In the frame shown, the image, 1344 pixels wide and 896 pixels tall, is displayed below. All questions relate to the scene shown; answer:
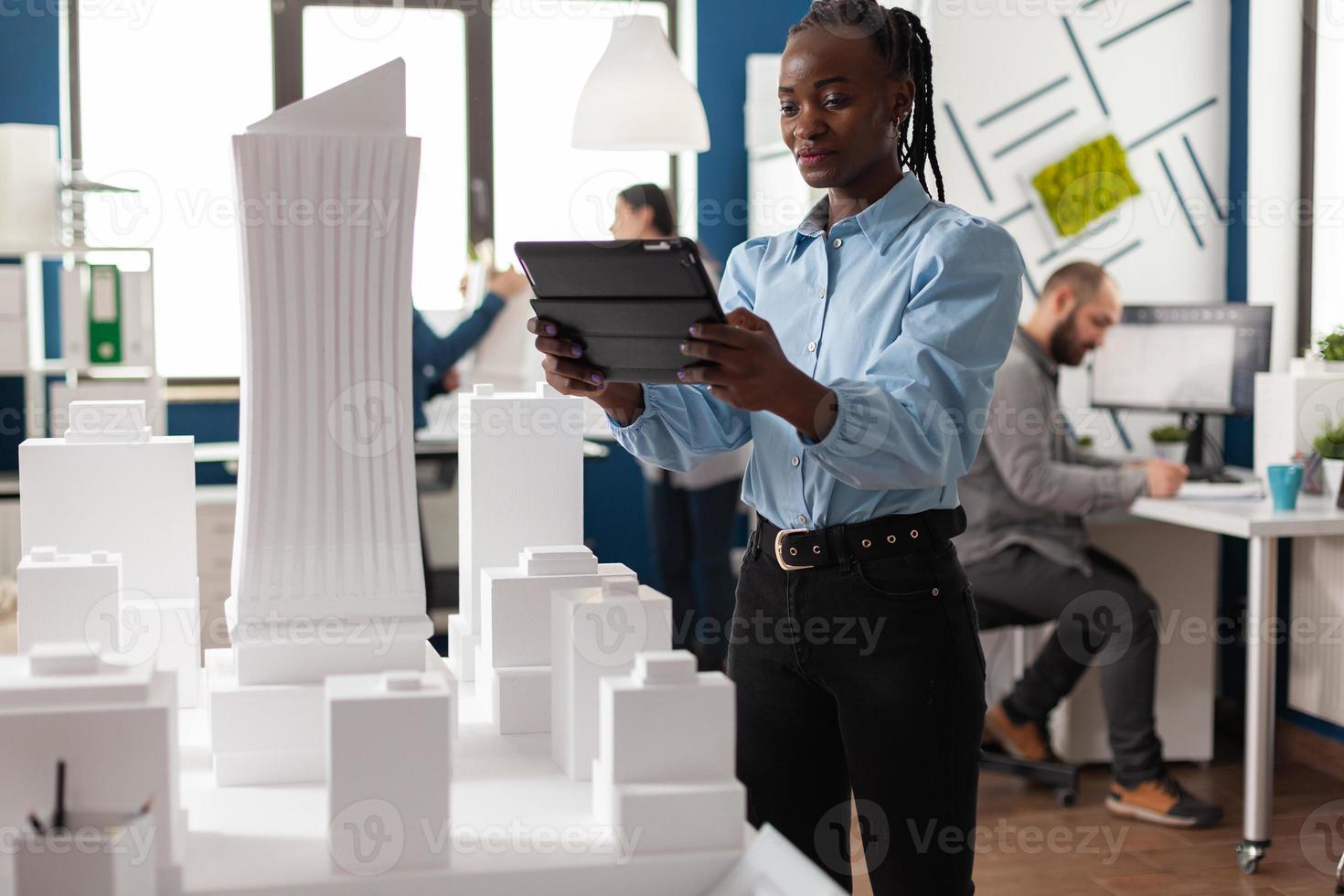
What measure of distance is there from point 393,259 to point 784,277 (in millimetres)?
497

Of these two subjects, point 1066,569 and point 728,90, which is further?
point 728,90

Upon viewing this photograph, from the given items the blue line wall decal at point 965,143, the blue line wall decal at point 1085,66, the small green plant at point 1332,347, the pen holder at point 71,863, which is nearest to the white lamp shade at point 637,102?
the blue line wall decal at point 965,143

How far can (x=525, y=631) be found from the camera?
1484mm

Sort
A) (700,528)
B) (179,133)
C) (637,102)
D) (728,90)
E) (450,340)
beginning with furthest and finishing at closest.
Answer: (728,90) < (179,133) < (450,340) < (700,528) < (637,102)

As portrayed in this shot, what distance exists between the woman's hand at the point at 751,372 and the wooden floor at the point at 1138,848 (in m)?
1.97

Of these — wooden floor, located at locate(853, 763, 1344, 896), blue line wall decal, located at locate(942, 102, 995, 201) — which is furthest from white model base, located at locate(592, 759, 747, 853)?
blue line wall decal, located at locate(942, 102, 995, 201)

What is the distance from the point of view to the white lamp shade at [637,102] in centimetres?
351

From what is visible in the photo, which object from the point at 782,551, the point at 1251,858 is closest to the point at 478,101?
the point at 1251,858

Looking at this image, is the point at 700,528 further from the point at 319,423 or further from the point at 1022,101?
the point at 319,423

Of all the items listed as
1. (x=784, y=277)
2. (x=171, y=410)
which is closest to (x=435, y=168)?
(x=171, y=410)

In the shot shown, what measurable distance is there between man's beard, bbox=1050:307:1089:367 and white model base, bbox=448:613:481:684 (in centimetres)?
236

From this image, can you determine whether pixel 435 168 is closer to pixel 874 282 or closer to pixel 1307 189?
pixel 1307 189

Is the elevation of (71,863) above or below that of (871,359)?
below

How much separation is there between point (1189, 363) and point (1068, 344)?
50 centimetres
